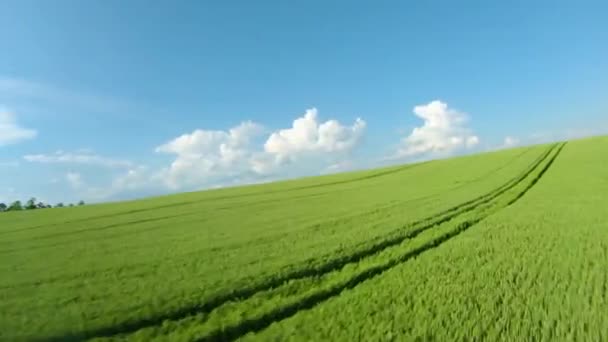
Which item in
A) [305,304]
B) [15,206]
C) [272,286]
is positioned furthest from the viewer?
[15,206]

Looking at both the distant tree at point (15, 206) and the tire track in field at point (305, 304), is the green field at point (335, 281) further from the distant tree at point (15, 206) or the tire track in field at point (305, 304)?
the distant tree at point (15, 206)

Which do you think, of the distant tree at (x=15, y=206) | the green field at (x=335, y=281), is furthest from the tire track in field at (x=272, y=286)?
the distant tree at (x=15, y=206)

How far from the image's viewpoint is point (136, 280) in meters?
8.66

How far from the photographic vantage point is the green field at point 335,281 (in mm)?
5711

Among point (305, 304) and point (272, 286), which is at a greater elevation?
point (272, 286)

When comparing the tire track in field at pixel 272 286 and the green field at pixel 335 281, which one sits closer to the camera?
the green field at pixel 335 281

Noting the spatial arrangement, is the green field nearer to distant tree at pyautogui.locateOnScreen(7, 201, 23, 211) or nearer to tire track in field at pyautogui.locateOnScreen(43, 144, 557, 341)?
tire track in field at pyautogui.locateOnScreen(43, 144, 557, 341)

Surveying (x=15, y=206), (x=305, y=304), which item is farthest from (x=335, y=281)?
(x=15, y=206)

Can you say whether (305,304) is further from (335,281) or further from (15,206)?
(15,206)

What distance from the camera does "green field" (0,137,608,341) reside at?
18.7ft

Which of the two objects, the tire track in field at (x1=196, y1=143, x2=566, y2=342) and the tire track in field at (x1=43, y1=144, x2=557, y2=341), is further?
the tire track in field at (x1=43, y1=144, x2=557, y2=341)

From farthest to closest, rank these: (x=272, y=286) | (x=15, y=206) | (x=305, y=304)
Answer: (x=15, y=206)
(x=272, y=286)
(x=305, y=304)

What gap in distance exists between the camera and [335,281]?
7754 millimetres

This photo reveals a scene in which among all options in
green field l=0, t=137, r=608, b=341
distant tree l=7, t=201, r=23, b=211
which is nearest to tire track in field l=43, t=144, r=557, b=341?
green field l=0, t=137, r=608, b=341
